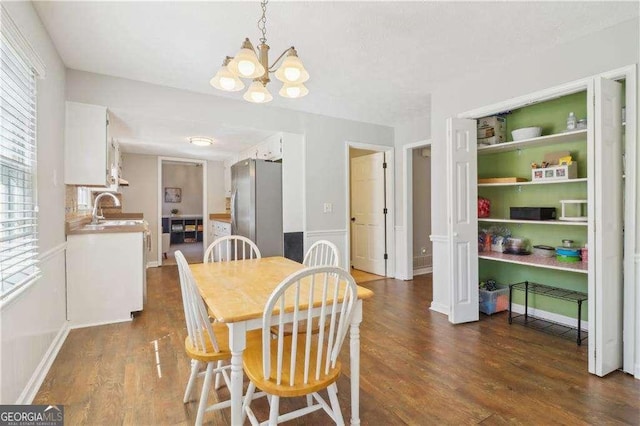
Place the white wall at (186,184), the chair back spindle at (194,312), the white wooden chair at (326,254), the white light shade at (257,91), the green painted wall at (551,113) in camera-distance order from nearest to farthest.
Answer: the chair back spindle at (194,312)
the white light shade at (257,91)
the white wooden chair at (326,254)
the green painted wall at (551,113)
the white wall at (186,184)

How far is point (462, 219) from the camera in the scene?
2.98m

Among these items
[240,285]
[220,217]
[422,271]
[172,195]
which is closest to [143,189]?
Answer: [220,217]

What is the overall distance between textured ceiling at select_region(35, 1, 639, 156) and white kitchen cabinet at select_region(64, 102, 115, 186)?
399 mm

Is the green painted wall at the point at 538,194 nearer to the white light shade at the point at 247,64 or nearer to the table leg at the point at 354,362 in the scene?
the table leg at the point at 354,362

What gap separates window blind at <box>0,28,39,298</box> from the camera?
1575 millimetres

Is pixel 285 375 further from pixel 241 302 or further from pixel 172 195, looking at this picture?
pixel 172 195

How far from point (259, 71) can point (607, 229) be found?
95.5 inches

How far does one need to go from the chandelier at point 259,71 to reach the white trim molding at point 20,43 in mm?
1003

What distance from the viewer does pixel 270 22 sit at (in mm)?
2135

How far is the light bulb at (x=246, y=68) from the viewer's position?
1.56 meters

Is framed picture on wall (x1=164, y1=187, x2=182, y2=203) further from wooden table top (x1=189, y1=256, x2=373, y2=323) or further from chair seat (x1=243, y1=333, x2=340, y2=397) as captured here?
chair seat (x1=243, y1=333, x2=340, y2=397)

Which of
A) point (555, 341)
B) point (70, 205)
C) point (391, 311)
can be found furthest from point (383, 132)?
point (70, 205)

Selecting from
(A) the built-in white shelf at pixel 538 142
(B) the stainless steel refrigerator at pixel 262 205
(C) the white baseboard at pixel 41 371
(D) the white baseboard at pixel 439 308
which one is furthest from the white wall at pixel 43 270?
(A) the built-in white shelf at pixel 538 142

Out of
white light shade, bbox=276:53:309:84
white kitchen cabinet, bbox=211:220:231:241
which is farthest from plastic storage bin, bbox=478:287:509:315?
white kitchen cabinet, bbox=211:220:231:241
